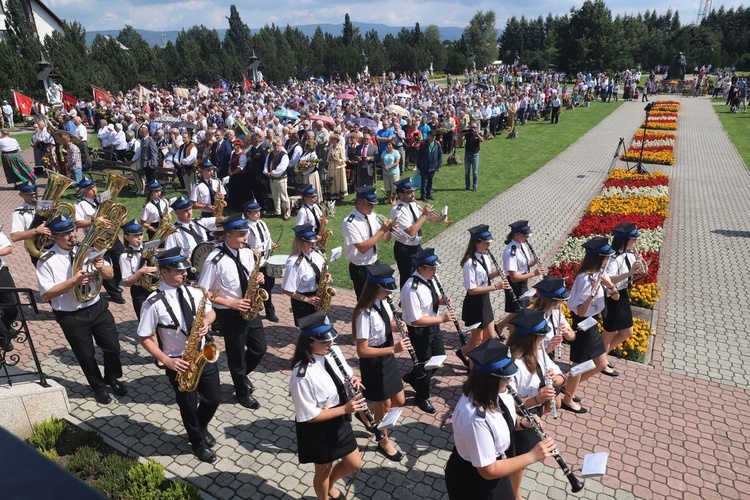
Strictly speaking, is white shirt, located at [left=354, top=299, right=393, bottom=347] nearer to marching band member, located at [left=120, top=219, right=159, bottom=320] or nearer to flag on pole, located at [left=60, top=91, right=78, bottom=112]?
marching band member, located at [left=120, top=219, right=159, bottom=320]

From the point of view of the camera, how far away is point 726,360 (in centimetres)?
821

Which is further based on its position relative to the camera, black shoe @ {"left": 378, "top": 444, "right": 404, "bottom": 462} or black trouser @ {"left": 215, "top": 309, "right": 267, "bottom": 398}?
black trouser @ {"left": 215, "top": 309, "right": 267, "bottom": 398}

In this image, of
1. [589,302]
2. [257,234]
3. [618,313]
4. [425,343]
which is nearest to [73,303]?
[257,234]

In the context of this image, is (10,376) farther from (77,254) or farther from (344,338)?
(344,338)

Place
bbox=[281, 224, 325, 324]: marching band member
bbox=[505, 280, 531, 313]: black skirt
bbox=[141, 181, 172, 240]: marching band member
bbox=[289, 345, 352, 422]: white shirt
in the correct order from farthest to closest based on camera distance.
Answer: bbox=[141, 181, 172, 240]: marching band member, bbox=[505, 280, 531, 313]: black skirt, bbox=[281, 224, 325, 324]: marching band member, bbox=[289, 345, 352, 422]: white shirt

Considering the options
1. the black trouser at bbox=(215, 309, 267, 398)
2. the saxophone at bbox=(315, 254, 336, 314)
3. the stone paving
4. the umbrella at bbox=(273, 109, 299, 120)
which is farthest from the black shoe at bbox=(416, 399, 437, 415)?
the umbrella at bbox=(273, 109, 299, 120)

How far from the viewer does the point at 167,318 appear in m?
5.60

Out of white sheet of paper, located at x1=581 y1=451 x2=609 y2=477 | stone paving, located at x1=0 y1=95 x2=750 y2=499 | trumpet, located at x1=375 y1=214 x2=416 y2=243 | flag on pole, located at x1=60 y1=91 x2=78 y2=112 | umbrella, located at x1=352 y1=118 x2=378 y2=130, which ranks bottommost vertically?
stone paving, located at x1=0 y1=95 x2=750 y2=499

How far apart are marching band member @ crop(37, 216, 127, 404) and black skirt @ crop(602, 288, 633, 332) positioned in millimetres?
6881

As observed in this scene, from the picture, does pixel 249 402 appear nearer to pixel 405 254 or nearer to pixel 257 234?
pixel 257 234

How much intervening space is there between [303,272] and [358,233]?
135cm

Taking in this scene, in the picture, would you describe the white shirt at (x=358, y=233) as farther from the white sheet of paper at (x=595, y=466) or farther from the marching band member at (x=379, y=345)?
the white sheet of paper at (x=595, y=466)

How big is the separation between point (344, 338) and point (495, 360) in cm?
523

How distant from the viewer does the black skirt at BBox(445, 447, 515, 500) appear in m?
4.15
